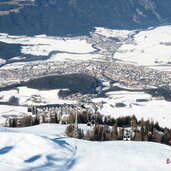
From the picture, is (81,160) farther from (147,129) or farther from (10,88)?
(10,88)

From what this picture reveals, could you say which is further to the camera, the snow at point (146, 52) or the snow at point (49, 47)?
the snow at point (49, 47)

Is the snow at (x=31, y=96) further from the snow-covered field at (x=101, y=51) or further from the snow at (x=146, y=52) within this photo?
the snow at (x=146, y=52)

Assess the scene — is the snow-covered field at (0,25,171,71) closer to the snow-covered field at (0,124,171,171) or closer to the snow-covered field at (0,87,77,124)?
the snow-covered field at (0,87,77,124)

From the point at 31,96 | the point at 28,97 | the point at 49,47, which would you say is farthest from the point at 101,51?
the point at 28,97

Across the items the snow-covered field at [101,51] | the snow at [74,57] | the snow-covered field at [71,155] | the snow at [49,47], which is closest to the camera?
the snow-covered field at [71,155]

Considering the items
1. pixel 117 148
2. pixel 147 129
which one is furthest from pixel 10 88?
pixel 117 148

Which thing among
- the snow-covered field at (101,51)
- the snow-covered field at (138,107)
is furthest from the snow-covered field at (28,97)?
the snow-covered field at (101,51)

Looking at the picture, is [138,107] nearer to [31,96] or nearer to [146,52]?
[31,96]

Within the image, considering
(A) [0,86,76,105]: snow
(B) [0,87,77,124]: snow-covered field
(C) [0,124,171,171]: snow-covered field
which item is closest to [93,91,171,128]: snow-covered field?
(A) [0,86,76,105]: snow

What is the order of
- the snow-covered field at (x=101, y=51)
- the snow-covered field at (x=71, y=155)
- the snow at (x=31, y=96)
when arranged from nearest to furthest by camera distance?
1. the snow-covered field at (x=71, y=155)
2. the snow at (x=31, y=96)
3. the snow-covered field at (x=101, y=51)

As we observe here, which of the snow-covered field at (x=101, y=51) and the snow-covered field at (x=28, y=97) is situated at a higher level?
the snow-covered field at (x=101, y=51)
